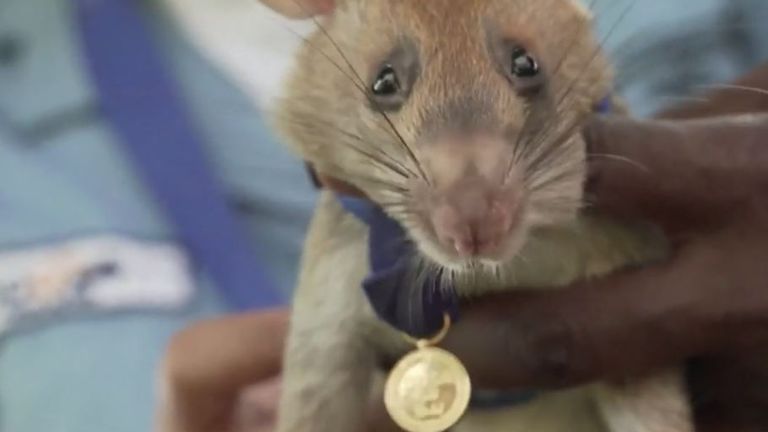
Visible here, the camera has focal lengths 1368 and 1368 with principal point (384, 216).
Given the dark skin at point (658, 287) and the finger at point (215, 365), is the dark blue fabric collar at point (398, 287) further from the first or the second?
the finger at point (215, 365)

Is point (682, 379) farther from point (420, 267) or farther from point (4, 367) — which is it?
point (4, 367)

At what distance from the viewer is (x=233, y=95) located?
180 cm

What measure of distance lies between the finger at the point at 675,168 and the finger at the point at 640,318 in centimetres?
3

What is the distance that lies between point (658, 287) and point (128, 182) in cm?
102

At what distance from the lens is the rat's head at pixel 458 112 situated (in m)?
0.72

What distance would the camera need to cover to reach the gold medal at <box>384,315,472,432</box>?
825mm

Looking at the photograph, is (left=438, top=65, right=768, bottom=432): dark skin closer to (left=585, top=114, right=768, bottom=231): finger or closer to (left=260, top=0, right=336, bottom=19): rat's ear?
(left=585, top=114, right=768, bottom=231): finger

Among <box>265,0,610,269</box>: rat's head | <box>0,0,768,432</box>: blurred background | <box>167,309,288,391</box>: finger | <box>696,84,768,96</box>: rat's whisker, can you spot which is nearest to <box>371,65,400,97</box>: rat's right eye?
<box>265,0,610,269</box>: rat's head

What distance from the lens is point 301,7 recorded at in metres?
0.88

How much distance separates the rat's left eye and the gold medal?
7.1 inches

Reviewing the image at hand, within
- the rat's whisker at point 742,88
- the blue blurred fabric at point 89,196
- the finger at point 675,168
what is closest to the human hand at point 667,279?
the finger at point 675,168

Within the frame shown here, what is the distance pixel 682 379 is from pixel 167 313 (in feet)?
2.99

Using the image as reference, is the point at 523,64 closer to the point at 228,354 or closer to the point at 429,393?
the point at 429,393

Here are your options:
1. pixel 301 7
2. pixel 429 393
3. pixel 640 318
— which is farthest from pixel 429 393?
pixel 301 7
